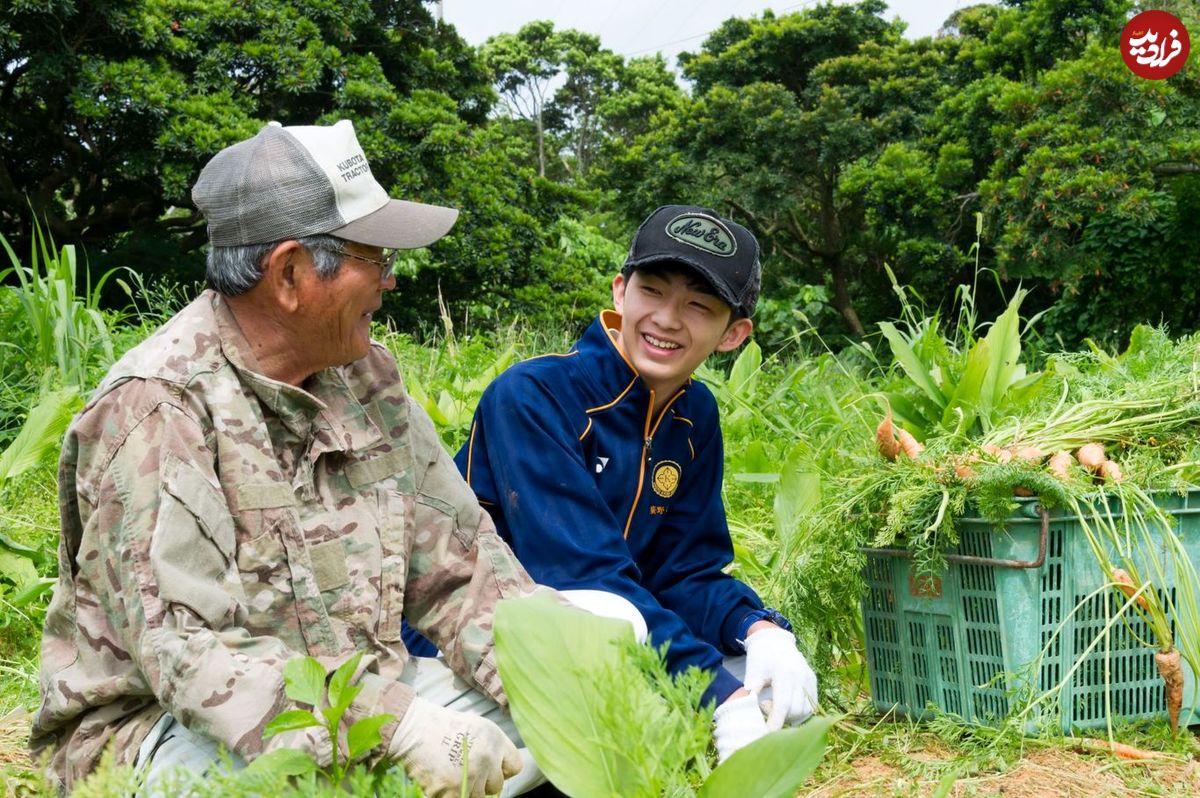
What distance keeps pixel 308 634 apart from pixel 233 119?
8.64 metres

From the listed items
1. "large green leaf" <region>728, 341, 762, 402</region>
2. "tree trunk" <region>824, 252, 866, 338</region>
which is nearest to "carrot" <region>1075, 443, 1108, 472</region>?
"large green leaf" <region>728, 341, 762, 402</region>

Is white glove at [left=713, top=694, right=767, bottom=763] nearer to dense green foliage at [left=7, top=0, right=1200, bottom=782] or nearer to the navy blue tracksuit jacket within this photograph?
the navy blue tracksuit jacket

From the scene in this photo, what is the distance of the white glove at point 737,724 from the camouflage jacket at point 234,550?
415 mm

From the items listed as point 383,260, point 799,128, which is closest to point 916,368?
point 383,260

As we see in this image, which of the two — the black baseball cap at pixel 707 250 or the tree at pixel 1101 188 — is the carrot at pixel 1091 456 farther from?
the tree at pixel 1101 188

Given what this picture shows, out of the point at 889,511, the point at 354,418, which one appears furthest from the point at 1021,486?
the point at 354,418

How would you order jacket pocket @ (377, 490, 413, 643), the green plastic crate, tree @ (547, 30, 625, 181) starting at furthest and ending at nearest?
tree @ (547, 30, 625, 181), the green plastic crate, jacket pocket @ (377, 490, 413, 643)

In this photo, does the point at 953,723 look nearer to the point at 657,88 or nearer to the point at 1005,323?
the point at 1005,323

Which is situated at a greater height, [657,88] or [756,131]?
[657,88]

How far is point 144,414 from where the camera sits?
153cm

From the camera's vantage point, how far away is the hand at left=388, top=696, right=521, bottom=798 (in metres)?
1.62

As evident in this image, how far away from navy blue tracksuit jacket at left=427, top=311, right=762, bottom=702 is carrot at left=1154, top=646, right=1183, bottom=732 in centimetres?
81

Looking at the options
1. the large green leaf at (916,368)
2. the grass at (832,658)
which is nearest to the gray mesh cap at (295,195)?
the grass at (832,658)

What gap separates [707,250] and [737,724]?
914 millimetres
